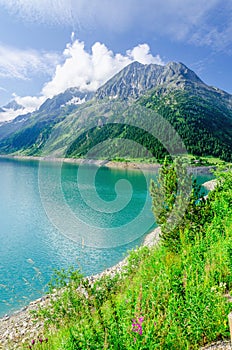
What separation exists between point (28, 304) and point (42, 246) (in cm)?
1137

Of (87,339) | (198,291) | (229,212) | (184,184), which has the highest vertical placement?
(184,184)

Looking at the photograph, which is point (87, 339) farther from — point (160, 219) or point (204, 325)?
point (160, 219)

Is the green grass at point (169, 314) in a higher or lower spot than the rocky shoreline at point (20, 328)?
higher

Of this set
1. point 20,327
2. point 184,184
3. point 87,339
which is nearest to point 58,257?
point 20,327

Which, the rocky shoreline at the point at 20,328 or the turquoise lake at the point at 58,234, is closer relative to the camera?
the rocky shoreline at the point at 20,328

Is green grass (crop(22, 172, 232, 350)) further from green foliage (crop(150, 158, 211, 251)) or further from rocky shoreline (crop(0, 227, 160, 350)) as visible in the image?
green foliage (crop(150, 158, 211, 251))

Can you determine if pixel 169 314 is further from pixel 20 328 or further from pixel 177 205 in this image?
pixel 20 328

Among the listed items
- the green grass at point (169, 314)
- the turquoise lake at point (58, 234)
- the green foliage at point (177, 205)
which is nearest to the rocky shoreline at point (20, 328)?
the turquoise lake at point (58, 234)

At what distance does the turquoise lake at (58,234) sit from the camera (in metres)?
19.5

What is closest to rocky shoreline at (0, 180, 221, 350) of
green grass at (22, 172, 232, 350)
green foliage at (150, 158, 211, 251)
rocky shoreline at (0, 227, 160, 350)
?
rocky shoreline at (0, 227, 160, 350)

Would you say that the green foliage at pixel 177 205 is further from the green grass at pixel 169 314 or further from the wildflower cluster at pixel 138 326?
the wildflower cluster at pixel 138 326

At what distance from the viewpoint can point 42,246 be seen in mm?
26938

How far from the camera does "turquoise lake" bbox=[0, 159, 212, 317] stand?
19500 mm

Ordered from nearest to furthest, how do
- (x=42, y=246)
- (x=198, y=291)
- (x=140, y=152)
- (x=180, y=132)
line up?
(x=198, y=291), (x=42, y=246), (x=140, y=152), (x=180, y=132)
